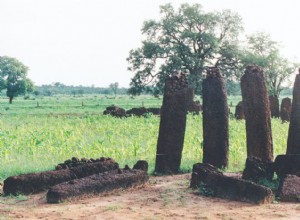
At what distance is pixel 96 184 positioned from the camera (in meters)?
9.32

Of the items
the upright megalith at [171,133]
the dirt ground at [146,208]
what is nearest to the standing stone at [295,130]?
the upright megalith at [171,133]

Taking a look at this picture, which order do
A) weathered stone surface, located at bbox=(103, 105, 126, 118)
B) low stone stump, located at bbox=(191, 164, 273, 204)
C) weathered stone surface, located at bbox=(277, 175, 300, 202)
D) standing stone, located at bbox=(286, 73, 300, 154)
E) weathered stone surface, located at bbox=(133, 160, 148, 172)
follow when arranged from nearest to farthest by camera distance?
1. low stone stump, located at bbox=(191, 164, 273, 204)
2. weathered stone surface, located at bbox=(277, 175, 300, 202)
3. weathered stone surface, located at bbox=(133, 160, 148, 172)
4. standing stone, located at bbox=(286, 73, 300, 154)
5. weathered stone surface, located at bbox=(103, 105, 126, 118)

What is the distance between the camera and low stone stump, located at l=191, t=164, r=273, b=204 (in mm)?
8761

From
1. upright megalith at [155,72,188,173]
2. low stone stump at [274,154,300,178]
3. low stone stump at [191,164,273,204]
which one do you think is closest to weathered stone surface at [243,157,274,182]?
low stone stump at [274,154,300,178]

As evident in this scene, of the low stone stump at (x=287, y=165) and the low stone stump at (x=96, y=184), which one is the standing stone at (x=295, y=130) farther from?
the low stone stump at (x=96, y=184)

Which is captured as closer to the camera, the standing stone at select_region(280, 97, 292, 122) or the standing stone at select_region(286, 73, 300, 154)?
the standing stone at select_region(286, 73, 300, 154)

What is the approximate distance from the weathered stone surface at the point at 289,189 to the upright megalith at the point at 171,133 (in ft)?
11.4

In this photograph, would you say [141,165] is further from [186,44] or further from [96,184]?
[186,44]

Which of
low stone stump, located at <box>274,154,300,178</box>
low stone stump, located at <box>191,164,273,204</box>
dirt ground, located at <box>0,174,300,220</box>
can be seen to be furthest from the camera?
low stone stump, located at <box>274,154,300,178</box>

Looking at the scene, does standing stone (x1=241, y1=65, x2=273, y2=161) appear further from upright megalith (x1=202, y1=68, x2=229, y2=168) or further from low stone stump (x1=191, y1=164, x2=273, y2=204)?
low stone stump (x1=191, y1=164, x2=273, y2=204)

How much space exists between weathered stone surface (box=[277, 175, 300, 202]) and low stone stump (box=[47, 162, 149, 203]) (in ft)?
9.34

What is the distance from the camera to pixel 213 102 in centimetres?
1236

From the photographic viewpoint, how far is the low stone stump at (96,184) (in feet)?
29.0

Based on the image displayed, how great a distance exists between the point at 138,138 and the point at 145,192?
917cm
